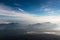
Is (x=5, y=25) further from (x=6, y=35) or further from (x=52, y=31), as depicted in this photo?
(x=52, y=31)

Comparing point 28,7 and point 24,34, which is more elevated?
point 28,7

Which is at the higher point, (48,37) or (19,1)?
(19,1)

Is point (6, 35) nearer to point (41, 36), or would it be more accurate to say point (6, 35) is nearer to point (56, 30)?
point (41, 36)

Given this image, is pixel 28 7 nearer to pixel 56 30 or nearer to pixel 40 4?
pixel 40 4

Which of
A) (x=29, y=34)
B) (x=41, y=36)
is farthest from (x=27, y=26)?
(x=41, y=36)

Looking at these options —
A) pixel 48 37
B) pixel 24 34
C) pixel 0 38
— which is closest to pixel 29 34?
pixel 24 34

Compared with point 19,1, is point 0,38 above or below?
below

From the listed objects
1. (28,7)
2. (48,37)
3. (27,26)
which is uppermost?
(28,7)

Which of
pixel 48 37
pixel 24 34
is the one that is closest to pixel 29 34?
pixel 24 34
